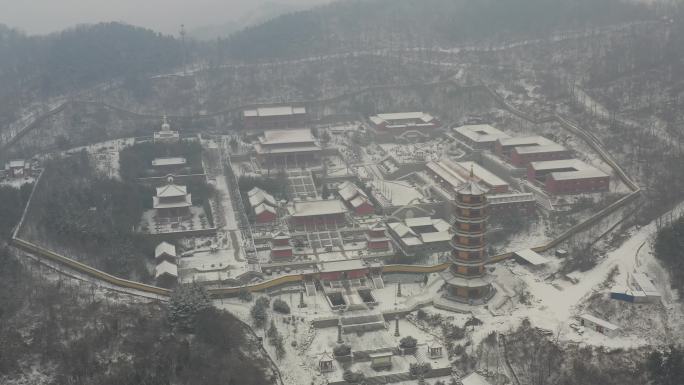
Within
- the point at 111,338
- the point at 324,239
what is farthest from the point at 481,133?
the point at 111,338

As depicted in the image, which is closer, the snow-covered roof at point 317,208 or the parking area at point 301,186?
the snow-covered roof at point 317,208

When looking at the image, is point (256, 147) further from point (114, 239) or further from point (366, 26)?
point (366, 26)

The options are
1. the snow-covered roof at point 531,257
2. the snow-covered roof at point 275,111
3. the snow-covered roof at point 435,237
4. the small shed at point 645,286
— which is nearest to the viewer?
the small shed at point 645,286

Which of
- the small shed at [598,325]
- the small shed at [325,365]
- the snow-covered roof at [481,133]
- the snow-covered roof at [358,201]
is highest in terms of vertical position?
the snow-covered roof at [481,133]

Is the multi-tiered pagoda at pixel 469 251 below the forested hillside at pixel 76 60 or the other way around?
below

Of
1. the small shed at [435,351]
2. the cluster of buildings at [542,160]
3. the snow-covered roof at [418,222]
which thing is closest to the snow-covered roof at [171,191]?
the snow-covered roof at [418,222]

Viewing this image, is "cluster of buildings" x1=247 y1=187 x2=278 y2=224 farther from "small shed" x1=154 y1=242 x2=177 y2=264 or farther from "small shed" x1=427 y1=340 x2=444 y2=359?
"small shed" x1=427 y1=340 x2=444 y2=359

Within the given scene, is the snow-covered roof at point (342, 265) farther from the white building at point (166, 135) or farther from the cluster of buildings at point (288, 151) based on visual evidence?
the white building at point (166, 135)
